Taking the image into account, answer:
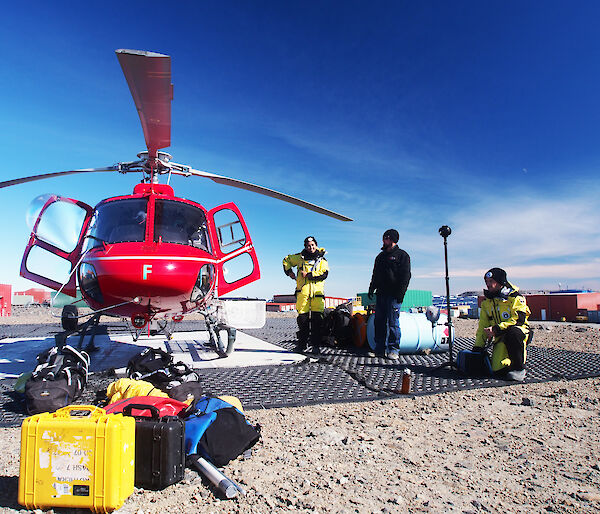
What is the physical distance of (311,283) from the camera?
269 inches

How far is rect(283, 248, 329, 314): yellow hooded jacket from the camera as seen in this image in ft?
22.4

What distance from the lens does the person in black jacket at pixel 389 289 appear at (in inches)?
255

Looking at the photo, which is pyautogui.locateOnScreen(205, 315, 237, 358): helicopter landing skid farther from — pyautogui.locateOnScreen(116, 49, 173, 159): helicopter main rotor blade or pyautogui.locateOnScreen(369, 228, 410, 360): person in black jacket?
pyautogui.locateOnScreen(116, 49, 173, 159): helicopter main rotor blade

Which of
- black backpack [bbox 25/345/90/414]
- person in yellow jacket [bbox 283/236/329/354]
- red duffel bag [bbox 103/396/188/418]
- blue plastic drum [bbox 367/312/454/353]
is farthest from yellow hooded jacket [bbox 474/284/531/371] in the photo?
black backpack [bbox 25/345/90/414]

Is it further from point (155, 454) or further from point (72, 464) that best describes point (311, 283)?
point (72, 464)

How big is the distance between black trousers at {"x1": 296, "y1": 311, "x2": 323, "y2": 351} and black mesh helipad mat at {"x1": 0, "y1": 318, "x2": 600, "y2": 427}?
1.44 ft

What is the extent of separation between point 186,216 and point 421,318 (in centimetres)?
439

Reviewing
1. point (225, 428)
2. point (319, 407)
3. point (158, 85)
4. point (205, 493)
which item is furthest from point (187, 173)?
point (205, 493)

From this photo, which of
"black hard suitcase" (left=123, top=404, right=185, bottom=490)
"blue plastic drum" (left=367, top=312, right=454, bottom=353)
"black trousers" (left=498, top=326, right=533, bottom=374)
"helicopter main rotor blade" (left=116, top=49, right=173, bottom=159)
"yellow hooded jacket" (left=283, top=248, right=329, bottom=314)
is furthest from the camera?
"blue plastic drum" (left=367, top=312, right=454, bottom=353)

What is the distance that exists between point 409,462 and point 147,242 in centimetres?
350

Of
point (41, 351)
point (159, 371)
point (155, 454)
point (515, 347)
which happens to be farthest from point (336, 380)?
point (41, 351)

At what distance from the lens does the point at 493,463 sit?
2656mm

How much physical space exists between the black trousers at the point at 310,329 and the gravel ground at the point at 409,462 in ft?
9.90

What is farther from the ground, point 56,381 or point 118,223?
point 118,223
